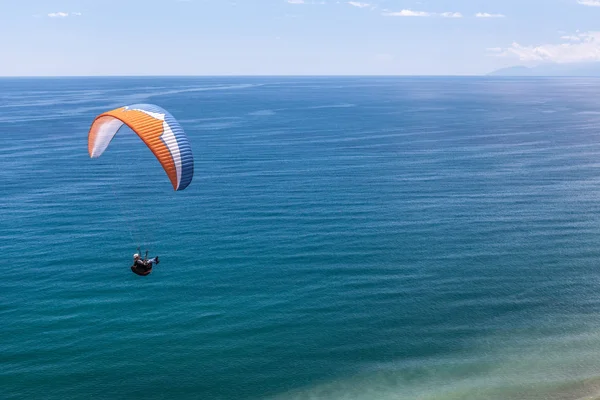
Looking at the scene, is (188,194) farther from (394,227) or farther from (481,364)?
(481,364)

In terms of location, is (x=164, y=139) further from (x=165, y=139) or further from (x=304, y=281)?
(x=304, y=281)

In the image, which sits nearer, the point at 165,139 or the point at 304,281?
the point at 165,139

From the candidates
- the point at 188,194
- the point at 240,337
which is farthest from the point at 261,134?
the point at 240,337

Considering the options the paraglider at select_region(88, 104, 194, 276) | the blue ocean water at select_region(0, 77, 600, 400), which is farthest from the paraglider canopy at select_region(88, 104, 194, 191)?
the blue ocean water at select_region(0, 77, 600, 400)

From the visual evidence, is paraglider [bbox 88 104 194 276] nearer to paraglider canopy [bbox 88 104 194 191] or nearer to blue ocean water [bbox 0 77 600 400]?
paraglider canopy [bbox 88 104 194 191]

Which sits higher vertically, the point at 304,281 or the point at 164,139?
the point at 164,139

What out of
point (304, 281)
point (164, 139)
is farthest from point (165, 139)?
point (304, 281)

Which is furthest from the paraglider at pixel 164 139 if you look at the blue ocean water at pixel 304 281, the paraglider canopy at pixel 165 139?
the blue ocean water at pixel 304 281

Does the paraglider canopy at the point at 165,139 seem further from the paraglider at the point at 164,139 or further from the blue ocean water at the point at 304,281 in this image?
the blue ocean water at the point at 304,281
